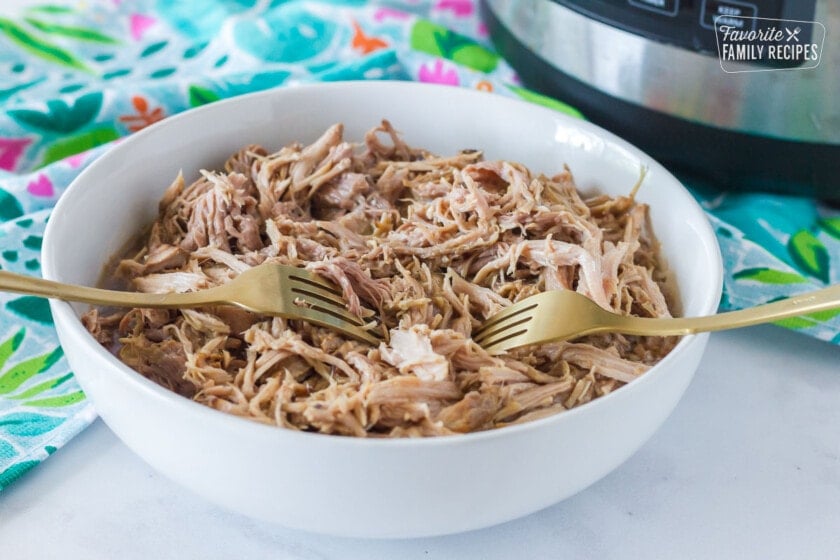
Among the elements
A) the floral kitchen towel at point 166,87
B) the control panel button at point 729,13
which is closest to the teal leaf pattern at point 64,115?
the floral kitchen towel at point 166,87

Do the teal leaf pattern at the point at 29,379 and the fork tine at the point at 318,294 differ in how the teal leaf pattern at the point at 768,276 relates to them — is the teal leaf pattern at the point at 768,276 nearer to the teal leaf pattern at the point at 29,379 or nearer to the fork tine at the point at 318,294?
the fork tine at the point at 318,294

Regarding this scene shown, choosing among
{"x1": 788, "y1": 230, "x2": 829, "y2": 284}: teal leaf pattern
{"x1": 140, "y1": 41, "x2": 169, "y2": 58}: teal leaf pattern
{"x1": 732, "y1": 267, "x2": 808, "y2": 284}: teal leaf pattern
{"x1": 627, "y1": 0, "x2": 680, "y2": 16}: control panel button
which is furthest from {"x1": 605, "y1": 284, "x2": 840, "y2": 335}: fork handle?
{"x1": 140, "y1": 41, "x2": 169, "y2": 58}: teal leaf pattern

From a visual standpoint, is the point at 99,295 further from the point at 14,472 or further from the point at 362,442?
the point at 362,442

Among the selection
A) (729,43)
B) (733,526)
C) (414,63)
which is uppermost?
(729,43)

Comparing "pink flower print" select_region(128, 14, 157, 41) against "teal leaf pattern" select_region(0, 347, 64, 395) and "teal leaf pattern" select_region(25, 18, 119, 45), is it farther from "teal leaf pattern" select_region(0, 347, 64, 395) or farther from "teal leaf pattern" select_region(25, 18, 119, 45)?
"teal leaf pattern" select_region(0, 347, 64, 395)

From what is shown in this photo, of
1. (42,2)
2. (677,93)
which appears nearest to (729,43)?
(677,93)

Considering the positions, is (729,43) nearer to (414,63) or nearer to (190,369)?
(414,63)
